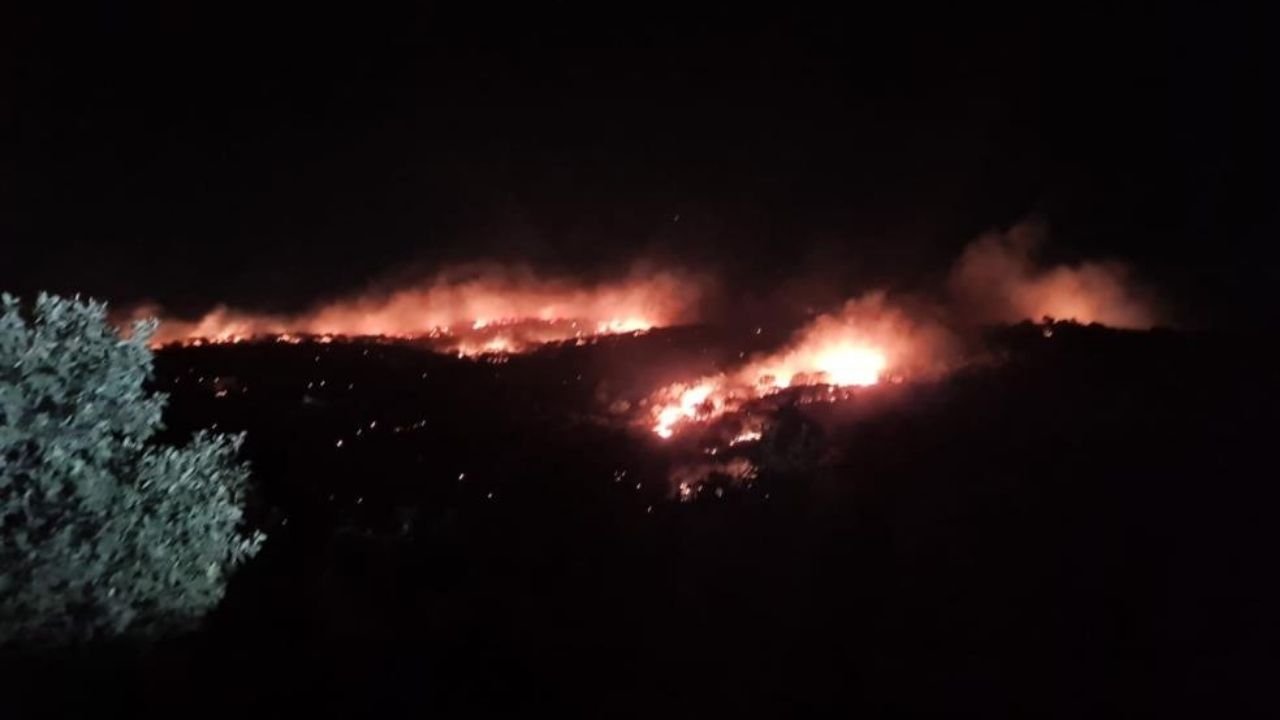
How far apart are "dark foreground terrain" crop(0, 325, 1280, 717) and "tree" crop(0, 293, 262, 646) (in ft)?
2.03

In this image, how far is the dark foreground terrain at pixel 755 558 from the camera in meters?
15.6

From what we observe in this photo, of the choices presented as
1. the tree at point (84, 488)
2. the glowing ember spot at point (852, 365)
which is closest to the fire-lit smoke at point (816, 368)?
the glowing ember spot at point (852, 365)

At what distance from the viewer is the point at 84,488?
39.3 ft

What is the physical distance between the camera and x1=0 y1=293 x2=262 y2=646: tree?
11789 millimetres

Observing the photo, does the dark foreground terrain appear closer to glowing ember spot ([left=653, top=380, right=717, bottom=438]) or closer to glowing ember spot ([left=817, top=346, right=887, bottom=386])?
glowing ember spot ([left=653, top=380, right=717, bottom=438])

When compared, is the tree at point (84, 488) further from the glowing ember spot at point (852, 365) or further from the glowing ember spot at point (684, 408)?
the glowing ember spot at point (852, 365)

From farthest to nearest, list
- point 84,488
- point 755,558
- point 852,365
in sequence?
point 852,365, point 755,558, point 84,488

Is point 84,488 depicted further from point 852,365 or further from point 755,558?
point 852,365

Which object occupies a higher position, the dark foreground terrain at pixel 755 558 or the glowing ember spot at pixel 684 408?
the glowing ember spot at pixel 684 408

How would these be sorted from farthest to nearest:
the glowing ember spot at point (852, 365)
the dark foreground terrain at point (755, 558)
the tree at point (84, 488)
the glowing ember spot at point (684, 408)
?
1. the glowing ember spot at point (852, 365)
2. the glowing ember spot at point (684, 408)
3. the dark foreground terrain at point (755, 558)
4. the tree at point (84, 488)

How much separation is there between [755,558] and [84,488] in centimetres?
1118

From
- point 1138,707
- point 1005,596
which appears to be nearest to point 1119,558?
point 1005,596

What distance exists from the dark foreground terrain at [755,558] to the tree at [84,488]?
2.03 ft

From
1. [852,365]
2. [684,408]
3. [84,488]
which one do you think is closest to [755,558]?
→ [684,408]
